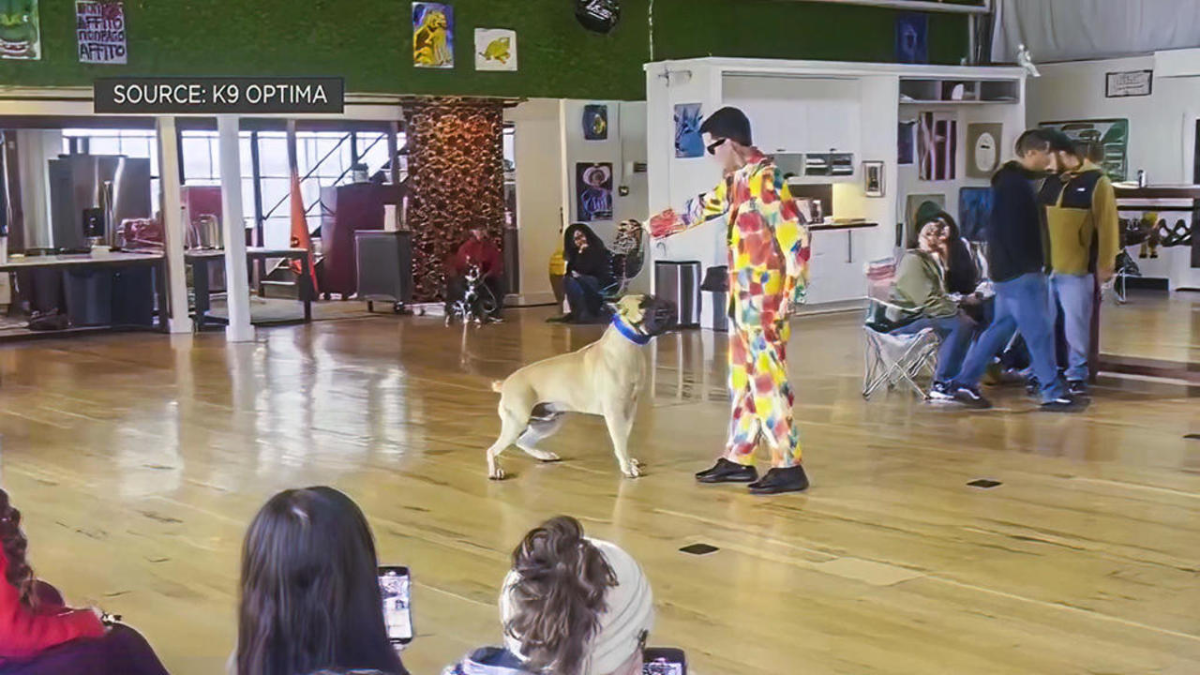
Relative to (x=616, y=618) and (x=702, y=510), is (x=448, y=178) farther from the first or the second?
(x=616, y=618)

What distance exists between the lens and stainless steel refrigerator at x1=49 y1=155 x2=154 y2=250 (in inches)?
594

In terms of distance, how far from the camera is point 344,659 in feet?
7.16

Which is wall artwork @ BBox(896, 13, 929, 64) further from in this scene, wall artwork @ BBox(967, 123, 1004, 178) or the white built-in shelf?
wall artwork @ BBox(967, 123, 1004, 178)

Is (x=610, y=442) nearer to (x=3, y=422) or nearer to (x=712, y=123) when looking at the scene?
(x=712, y=123)

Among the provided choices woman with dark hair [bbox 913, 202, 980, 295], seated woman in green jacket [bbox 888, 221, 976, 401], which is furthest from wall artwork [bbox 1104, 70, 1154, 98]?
seated woman in green jacket [bbox 888, 221, 976, 401]

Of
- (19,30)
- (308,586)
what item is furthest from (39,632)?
(19,30)

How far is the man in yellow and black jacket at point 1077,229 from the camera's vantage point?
26.3 ft

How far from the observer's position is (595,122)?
15.0 m

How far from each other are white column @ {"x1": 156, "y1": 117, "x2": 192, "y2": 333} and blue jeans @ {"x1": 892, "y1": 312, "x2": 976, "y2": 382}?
23.6ft

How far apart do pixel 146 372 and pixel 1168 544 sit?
7.62 metres

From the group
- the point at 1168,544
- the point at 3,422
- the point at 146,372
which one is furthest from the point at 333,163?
the point at 1168,544

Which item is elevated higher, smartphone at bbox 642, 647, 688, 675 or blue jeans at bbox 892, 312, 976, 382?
smartphone at bbox 642, 647, 688, 675

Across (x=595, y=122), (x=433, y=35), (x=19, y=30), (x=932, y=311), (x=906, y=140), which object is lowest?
(x=932, y=311)

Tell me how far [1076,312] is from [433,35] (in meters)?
7.31
